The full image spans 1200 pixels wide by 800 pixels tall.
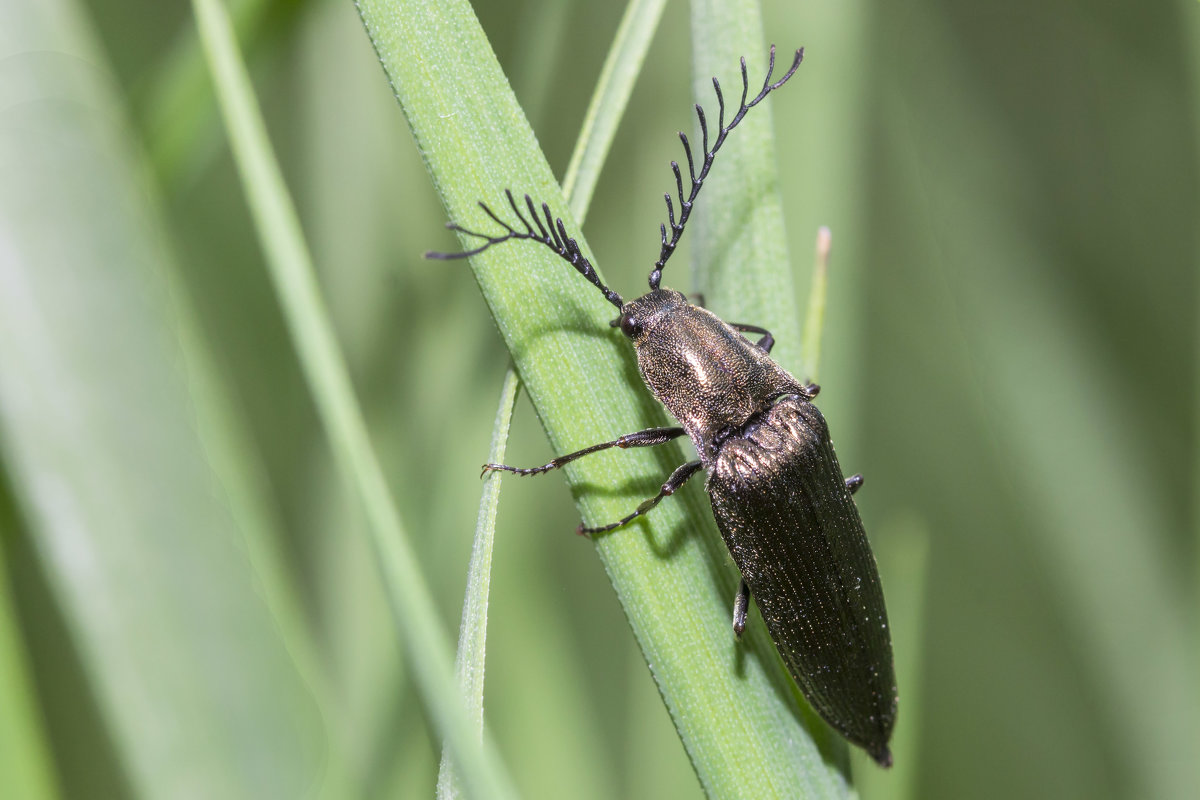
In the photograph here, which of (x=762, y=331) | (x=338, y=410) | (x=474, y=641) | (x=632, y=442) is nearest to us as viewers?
(x=338, y=410)

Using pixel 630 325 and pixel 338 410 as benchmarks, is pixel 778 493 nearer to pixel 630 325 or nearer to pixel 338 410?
pixel 630 325

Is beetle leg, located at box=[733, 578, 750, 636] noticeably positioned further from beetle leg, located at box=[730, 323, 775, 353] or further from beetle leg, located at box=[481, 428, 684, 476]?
beetle leg, located at box=[730, 323, 775, 353]

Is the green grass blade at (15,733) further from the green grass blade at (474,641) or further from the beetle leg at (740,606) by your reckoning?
the beetle leg at (740,606)

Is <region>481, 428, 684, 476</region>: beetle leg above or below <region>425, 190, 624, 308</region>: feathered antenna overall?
below

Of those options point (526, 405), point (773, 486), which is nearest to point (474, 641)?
point (773, 486)

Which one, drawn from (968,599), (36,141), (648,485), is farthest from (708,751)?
(968,599)

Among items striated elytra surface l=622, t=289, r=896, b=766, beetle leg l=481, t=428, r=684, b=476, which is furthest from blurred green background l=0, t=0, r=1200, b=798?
beetle leg l=481, t=428, r=684, b=476

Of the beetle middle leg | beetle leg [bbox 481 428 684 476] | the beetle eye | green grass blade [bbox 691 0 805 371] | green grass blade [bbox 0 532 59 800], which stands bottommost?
the beetle middle leg
